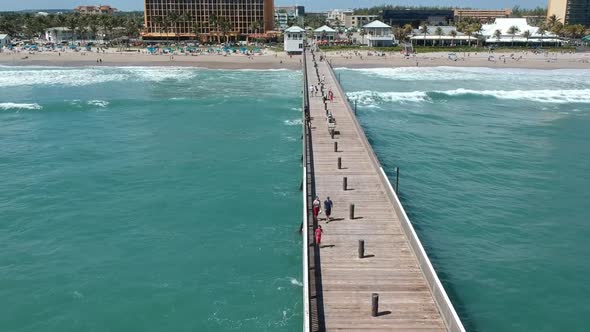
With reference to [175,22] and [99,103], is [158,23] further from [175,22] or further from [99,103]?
[99,103]

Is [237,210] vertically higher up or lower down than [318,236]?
lower down

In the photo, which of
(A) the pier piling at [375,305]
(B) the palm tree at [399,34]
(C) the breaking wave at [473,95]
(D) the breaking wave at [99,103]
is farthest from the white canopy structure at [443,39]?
(A) the pier piling at [375,305]

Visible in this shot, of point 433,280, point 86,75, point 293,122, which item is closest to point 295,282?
point 433,280

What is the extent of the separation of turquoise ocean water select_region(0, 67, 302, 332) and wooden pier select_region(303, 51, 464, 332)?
226 centimetres

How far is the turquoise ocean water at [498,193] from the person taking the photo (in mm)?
20656

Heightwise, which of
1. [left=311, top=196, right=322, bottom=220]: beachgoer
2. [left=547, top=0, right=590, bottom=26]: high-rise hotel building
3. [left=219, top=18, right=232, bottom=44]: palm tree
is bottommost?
[left=311, top=196, right=322, bottom=220]: beachgoer

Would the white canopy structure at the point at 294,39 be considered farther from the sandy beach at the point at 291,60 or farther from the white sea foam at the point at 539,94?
the white sea foam at the point at 539,94

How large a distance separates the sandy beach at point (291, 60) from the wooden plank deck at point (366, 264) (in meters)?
73.4

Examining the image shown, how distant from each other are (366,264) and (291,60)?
88.4 meters

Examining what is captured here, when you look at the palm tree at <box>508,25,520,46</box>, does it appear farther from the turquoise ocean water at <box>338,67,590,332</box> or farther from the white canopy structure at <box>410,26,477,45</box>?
the turquoise ocean water at <box>338,67,590,332</box>

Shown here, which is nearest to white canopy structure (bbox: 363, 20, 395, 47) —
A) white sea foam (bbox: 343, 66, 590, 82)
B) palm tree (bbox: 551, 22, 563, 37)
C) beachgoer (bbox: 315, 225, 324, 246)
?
white sea foam (bbox: 343, 66, 590, 82)

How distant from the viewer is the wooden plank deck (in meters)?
15.2

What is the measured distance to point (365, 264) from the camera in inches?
715

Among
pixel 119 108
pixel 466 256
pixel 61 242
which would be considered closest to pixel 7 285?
pixel 61 242
